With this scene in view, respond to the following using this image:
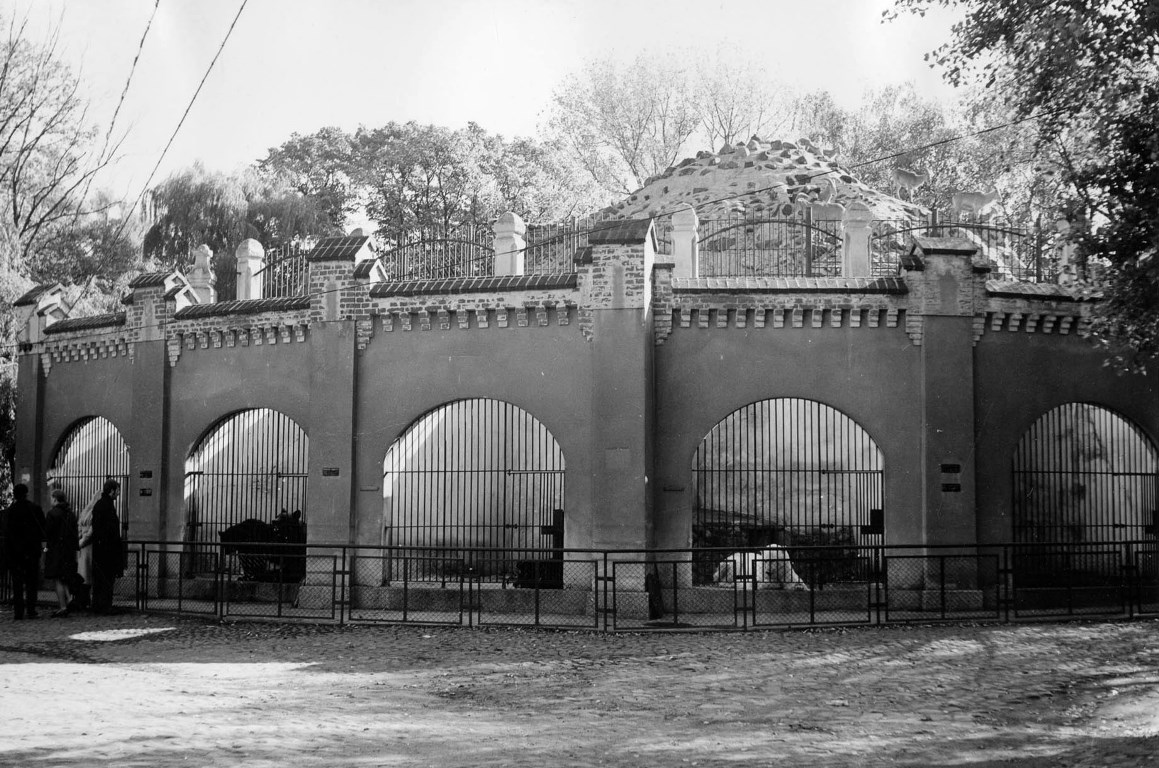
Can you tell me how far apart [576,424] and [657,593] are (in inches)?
108

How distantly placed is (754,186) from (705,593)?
1230 centimetres

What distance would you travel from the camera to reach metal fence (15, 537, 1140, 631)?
14.9 m

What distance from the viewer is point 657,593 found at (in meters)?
15.6

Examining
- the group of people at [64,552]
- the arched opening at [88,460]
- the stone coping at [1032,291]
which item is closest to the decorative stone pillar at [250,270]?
the arched opening at [88,460]

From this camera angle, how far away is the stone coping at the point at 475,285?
54.5ft

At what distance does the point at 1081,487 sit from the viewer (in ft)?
59.8

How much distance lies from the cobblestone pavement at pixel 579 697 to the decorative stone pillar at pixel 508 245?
6.50m

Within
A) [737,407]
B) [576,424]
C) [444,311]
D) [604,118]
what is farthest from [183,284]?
[604,118]

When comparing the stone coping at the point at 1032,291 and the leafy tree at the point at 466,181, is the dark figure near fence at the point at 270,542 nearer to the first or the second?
the stone coping at the point at 1032,291

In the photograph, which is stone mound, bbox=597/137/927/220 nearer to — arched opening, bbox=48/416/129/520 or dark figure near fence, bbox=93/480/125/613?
arched opening, bbox=48/416/129/520

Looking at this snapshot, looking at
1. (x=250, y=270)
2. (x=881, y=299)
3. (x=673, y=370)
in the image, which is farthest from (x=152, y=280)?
(x=881, y=299)

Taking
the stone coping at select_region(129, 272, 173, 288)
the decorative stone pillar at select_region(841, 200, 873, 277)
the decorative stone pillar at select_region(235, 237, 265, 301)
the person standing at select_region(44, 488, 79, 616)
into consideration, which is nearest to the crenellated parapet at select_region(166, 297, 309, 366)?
the stone coping at select_region(129, 272, 173, 288)

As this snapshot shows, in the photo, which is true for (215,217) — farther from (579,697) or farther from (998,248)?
(579,697)

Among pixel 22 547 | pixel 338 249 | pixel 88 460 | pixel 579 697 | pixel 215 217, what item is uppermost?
pixel 215 217
